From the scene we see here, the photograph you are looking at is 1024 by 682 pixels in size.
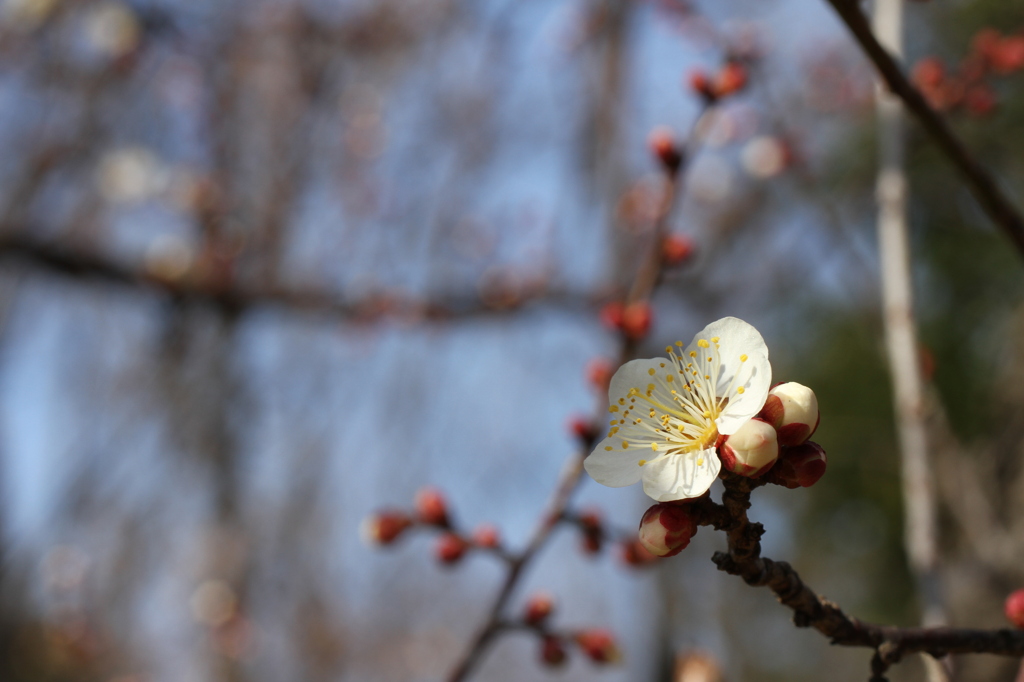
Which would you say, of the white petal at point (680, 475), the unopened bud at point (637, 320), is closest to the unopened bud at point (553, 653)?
the unopened bud at point (637, 320)

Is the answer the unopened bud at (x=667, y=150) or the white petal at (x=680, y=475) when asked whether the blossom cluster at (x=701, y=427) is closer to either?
the white petal at (x=680, y=475)

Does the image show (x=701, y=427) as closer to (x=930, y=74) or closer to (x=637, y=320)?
(x=637, y=320)

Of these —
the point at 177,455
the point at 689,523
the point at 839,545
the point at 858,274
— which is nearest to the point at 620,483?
the point at 689,523

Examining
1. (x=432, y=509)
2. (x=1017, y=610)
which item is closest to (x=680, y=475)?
(x=1017, y=610)

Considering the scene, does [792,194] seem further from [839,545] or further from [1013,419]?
[839,545]

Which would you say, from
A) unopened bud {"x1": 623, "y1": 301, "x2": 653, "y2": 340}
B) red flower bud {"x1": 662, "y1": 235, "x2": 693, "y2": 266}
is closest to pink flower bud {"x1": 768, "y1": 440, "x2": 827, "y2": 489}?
unopened bud {"x1": 623, "y1": 301, "x2": 653, "y2": 340}

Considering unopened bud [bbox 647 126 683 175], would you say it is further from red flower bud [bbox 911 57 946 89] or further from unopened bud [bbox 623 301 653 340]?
red flower bud [bbox 911 57 946 89]

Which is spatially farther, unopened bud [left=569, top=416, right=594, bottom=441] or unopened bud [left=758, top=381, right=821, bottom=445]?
unopened bud [left=569, top=416, right=594, bottom=441]
